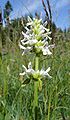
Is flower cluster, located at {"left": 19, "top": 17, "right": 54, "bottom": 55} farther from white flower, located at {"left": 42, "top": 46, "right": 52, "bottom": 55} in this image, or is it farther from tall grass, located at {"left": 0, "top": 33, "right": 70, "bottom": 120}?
tall grass, located at {"left": 0, "top": 33, "right": 70, "bottom": 120}

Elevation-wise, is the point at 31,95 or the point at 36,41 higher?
the point at 36,41

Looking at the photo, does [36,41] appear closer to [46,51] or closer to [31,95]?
[46,51]

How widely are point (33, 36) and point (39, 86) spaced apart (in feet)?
0.60

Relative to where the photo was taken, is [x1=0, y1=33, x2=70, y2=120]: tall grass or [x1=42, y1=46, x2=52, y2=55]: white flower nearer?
[x1=42, y1=46, x2=52, y2=55]: white flower

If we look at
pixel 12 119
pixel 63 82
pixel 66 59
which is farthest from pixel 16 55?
pixel 12 119

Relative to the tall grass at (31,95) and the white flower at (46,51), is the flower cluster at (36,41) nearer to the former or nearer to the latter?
the white flower at (46,51)

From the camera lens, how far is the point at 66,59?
12.1ft

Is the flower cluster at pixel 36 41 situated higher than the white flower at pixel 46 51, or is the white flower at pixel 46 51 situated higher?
the flower cluster at pixel 36 41

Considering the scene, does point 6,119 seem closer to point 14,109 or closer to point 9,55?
point 14,109

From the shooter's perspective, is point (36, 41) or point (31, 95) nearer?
point (36, 41)

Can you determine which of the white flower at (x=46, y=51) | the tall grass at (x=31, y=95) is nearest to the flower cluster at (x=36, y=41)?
the white flower at (x=46, y=51)

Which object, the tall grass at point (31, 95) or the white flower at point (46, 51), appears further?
the tall grass at point (31, 95)

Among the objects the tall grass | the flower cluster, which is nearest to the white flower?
the flower cluster

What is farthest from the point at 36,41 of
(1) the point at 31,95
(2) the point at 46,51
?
(1) the point at 31,95
